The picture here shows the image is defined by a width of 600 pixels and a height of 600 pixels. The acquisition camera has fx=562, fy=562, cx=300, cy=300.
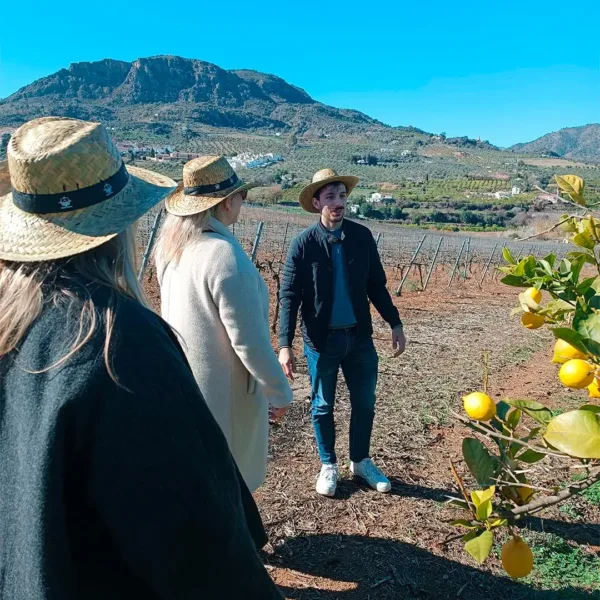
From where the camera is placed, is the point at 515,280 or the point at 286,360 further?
the point at 286,360

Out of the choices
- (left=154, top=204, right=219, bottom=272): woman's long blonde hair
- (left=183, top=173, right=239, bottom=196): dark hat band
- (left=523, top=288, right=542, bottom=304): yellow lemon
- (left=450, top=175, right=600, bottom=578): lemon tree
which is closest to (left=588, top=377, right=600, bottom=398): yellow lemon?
(left=450, top=175, right=600, bottom=578): lemon tree

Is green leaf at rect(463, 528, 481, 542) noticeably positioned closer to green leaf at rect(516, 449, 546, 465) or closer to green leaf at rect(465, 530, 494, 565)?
green leaf at rect(465, 530, 494, 565)

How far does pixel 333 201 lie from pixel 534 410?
70.5 inches

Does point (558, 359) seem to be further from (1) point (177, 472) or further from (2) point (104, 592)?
(2) point (104, 592)

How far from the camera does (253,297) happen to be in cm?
198

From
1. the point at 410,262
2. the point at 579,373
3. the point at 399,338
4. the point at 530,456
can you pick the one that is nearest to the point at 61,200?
the point at 579,373

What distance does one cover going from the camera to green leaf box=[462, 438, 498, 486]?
1.20 meters

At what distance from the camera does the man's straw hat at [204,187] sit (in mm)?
2162

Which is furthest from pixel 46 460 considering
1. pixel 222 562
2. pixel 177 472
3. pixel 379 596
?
pixel 379 596

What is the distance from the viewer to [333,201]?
2.86m

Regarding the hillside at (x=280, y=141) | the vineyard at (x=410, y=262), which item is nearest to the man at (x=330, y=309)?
the hillside at (x=280, y=141)

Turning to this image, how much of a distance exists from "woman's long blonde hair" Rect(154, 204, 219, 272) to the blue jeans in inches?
39.0

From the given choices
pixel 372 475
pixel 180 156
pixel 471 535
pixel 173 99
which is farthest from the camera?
pixel 173 99

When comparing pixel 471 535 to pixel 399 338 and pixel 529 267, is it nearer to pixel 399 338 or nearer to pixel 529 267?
pixel 529 267
